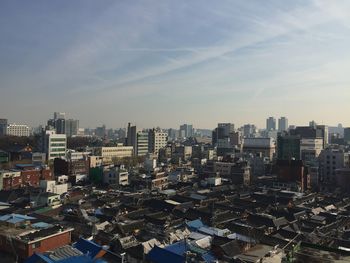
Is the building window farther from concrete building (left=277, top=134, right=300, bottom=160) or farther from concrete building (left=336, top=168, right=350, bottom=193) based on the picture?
concrete building (left=277, top=134, right=300, bottom=160)

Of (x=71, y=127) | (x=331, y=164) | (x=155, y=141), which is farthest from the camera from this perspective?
(x=71, y=127)

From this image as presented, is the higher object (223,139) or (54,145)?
(223,139)

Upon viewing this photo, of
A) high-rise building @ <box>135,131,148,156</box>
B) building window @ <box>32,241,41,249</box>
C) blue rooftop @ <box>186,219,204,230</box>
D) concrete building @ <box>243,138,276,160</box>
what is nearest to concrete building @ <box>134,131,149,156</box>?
high-rise building @ <box>135,131,148,156</box>

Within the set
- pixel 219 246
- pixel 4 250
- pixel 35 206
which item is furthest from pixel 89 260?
pixel 35 206

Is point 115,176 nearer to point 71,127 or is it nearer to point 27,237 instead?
point 27,237

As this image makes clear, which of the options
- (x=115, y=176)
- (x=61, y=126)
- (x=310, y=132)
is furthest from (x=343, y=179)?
(x=61, y=126)

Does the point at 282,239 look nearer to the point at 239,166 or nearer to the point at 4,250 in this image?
the point at 4,250
